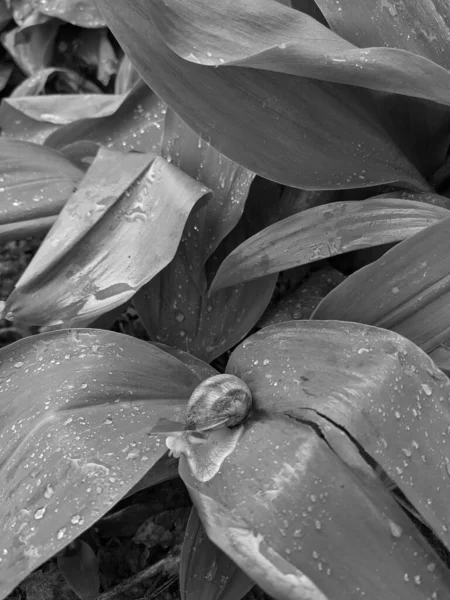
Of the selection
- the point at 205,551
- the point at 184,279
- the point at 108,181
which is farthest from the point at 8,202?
the point at 205,551

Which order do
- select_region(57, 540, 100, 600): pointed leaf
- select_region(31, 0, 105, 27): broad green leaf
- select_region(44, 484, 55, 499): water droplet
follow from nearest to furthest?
select_region(44, 484, 55, 499): water droplet → select_region(57, 540, 100, 600): pointed leaf → select_region(31, 0, 105, 27): broad green leaf

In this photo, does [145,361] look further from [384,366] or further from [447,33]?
[447,33]

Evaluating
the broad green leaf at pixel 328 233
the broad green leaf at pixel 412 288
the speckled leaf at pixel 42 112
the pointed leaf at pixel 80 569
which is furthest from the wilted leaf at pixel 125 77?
the pointed leaf at pixel 80 569

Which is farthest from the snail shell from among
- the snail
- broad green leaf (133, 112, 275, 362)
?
broad green leaf (133, 112, 275, 362)

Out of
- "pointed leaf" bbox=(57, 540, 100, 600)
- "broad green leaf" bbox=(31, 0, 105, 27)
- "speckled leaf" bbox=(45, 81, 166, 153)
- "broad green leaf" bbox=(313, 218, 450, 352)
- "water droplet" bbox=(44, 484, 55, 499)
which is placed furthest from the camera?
"broad green leaf" bbox=(31, 0, 105, 27)

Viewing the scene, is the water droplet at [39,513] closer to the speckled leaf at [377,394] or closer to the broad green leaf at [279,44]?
the speckled leaf at [377,394]

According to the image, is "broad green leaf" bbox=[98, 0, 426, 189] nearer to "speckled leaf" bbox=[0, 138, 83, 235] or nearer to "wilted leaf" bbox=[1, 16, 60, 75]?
"speckled leaf" bbox=[0, 138, 83, 235]

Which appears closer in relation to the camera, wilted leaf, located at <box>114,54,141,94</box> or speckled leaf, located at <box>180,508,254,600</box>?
speckled leaf, located at <box>180,508,254,600</box>
